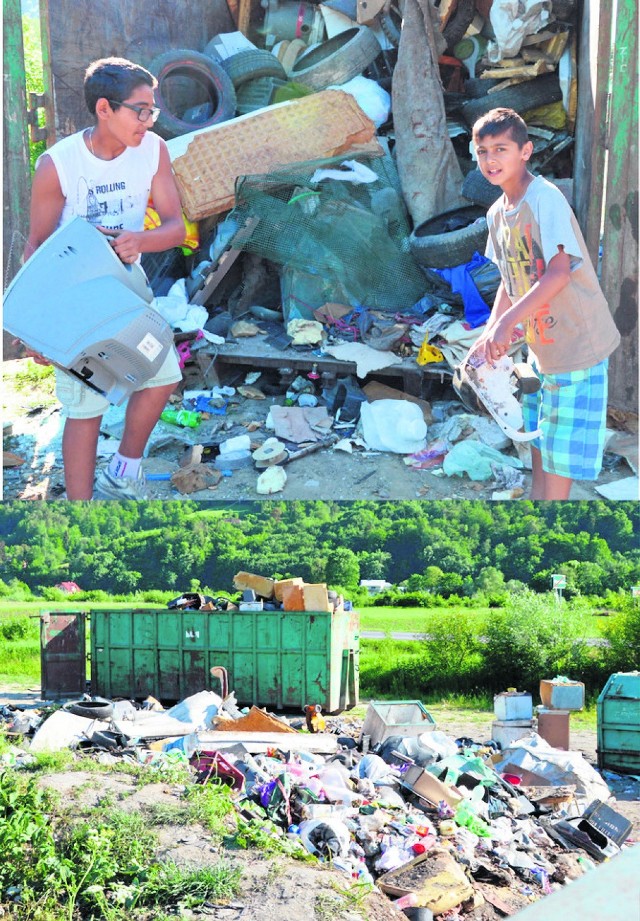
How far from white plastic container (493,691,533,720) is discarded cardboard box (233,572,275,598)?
2.52 meters

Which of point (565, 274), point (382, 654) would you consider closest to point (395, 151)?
point (565, 274)

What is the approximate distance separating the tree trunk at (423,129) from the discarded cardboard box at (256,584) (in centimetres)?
431

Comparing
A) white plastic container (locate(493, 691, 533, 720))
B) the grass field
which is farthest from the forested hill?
white plastic container (locate(493, 691, 533, 720))

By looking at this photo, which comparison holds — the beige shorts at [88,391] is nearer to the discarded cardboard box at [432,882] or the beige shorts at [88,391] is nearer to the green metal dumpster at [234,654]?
the discarded cardboard box at [432,882]

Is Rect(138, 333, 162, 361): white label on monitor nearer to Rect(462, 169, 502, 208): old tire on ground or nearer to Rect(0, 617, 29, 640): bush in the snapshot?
Rect(462, 169, 502, 208): old tire on ground

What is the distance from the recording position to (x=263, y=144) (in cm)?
648

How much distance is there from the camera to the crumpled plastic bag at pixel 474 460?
6.04m

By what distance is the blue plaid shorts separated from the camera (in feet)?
17.2

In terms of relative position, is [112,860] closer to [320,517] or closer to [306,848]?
[306,848]

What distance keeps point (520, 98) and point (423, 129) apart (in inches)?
24.7

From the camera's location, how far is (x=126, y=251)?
554 cm

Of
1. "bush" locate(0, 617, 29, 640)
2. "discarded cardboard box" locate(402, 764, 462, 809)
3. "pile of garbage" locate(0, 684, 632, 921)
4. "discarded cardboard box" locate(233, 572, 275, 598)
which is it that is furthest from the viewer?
"bush" locate(0, 617, 29, 640)

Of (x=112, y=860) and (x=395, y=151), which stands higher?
(x=395, y=151)

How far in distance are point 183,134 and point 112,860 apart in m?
4.09
